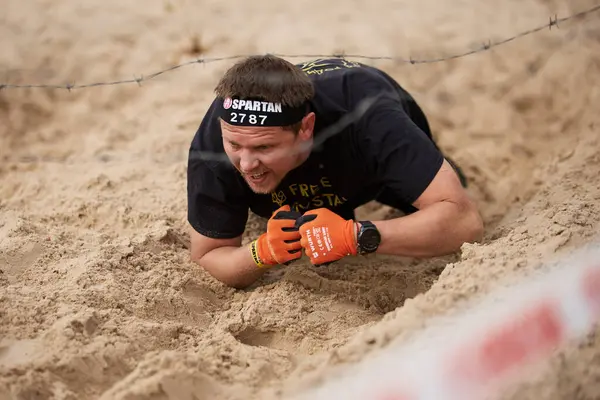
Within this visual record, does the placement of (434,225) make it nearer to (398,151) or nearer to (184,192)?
(398,151)

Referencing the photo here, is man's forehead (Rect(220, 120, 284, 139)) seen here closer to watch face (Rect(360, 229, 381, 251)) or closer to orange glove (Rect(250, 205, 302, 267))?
orange glove (Rect(250, 205, 302, 267))

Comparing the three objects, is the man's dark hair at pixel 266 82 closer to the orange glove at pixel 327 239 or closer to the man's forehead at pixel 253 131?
the man's forehead at pixel 253 131

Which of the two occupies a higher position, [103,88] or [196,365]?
[103,88]

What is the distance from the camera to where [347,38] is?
3.48 meters

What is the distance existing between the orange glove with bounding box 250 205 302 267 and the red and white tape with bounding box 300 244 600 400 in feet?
2.19

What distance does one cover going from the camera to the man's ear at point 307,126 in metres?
2.04

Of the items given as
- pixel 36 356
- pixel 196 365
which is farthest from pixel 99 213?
pixel 196 365

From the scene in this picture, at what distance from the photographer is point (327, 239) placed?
1961mm

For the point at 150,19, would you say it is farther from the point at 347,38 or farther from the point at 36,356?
the point at 36,356

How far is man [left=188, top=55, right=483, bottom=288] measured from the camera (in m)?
1.97

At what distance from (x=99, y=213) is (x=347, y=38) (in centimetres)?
166

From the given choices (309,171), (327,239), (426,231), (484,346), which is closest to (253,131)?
(309,171)

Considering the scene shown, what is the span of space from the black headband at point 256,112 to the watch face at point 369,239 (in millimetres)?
403

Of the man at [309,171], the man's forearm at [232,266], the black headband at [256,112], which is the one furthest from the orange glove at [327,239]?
the black headband at [256,112]
